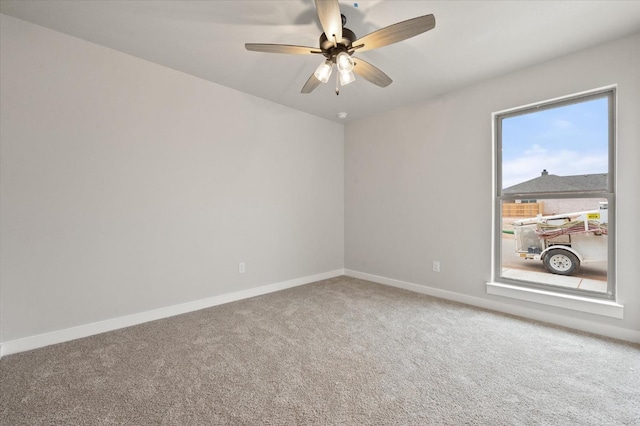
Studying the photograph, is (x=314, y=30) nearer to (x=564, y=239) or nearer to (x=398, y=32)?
(x=398, y=32)

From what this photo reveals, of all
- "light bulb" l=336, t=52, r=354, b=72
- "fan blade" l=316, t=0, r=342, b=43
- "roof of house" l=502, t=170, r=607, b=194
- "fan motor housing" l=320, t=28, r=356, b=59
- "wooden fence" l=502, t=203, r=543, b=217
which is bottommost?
"wooden fence" l=502, t=203, r=543, b=217

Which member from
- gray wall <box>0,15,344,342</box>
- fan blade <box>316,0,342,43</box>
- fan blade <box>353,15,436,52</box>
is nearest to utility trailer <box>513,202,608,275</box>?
fan blade <box>353,15,436,52</box>

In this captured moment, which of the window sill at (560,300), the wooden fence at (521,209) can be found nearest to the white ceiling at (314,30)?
the wooden fence at (521,209)

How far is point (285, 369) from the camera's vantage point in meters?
1.81

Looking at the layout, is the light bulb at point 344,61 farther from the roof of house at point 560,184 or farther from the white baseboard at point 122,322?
the white baseboard at point 122,322

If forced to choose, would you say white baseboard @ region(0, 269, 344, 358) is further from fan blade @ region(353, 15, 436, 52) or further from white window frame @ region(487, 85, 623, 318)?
fan blade @ region(353, 15, 436, 52)

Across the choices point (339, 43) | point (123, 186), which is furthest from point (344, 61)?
point (123, 186)

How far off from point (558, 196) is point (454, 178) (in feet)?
3.17

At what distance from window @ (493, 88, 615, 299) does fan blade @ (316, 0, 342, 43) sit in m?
2.23

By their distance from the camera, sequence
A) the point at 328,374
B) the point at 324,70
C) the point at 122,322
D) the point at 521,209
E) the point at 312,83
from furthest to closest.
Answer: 1. the point at 521,209
2. the point at 122,322
3. the point at 312,83
4. the point at 324,70
5. the point at 328,374

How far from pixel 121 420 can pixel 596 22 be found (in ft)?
13.3

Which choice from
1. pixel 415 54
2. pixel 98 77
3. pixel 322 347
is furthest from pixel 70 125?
pixel 415 54

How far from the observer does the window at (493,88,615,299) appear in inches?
93.4

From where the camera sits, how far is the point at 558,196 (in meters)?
2.59
